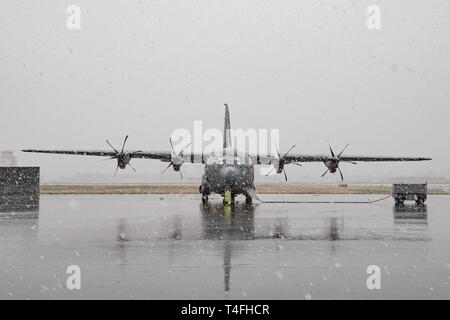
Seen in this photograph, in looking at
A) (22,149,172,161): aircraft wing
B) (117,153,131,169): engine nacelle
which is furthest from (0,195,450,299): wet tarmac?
(22,149,172,161): aircraft wing

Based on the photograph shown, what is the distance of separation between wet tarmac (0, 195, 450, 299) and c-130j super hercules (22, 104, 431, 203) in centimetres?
1268

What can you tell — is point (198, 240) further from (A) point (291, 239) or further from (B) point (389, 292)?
(B) point (389, 292)

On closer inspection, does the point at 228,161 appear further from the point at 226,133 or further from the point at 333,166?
the point at 333,166

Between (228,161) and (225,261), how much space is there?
63.3 feet

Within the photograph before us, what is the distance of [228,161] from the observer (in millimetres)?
28109

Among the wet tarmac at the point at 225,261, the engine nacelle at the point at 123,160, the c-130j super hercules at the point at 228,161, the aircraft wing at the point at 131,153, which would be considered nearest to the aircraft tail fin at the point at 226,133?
the c-130j super hercules at the point at 228,161

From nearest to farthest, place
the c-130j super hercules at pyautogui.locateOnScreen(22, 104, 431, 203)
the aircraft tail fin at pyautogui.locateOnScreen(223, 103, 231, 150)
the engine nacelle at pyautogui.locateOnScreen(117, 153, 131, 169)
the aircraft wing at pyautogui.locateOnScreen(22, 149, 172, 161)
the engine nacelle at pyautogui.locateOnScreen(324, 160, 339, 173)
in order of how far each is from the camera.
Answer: the c-130j super hercules at pyautogui.locateOnScreen(22, 104, 431, 203), the aircraft tail fin at pyautogui.locateOnScreen(223, 103, 231, 150), the engine nacelle at pyautogui.locateOnScreen(117, 153, 131, 169), the engine nacelle at pyautogui.locateOnScreen(324, 160, 339, 173), the aircraft wing at pyautogui.locateOnScreen(22, 149, 172, 161)

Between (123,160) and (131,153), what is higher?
(131,153)

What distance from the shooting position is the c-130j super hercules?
28109 mm

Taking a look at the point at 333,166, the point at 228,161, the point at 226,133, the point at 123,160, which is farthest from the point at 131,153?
the point at 333,166

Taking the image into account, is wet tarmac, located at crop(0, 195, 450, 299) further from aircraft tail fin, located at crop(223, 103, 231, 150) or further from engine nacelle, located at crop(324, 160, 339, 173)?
engine nacelle, located at crop(324, 160, 339, 173)

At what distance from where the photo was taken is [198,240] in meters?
12.0
